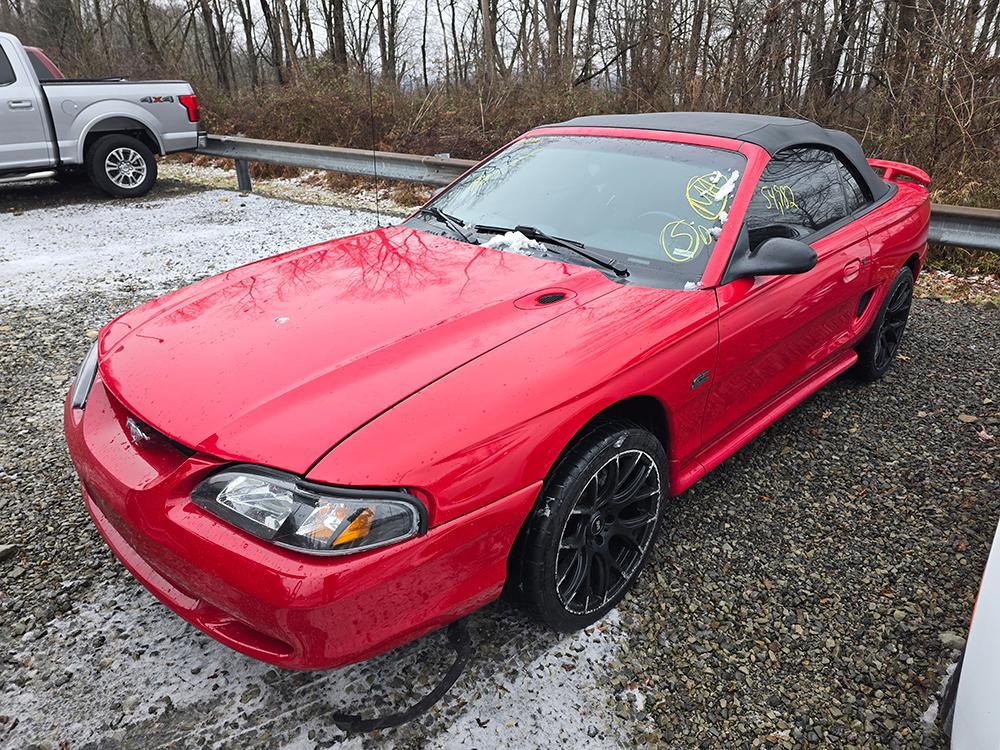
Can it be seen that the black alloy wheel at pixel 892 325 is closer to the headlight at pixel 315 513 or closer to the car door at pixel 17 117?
the headlight at pixel 315 513

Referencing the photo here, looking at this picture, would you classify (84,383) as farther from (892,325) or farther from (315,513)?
(892,325)

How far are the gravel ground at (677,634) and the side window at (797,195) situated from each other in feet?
3.51

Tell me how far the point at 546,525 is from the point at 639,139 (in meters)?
1.88

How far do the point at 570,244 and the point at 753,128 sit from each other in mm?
1025

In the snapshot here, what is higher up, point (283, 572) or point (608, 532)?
point (283, 572)

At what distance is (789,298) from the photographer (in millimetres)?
2736

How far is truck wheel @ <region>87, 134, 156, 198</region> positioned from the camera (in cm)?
786

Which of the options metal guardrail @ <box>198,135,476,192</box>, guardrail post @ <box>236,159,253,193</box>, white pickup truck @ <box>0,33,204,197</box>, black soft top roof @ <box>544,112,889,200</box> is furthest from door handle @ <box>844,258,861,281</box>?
white pickup truck @ <box>0,33,204,197</box>

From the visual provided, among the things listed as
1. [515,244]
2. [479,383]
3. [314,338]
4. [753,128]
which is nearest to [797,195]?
[753,128]

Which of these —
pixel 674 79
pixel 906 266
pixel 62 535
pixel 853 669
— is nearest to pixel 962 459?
pixel 906 266

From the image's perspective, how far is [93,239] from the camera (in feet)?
21.3

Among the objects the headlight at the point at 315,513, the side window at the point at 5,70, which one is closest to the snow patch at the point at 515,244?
the headlight at the point at 315,513

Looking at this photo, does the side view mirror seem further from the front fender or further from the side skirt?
the side skirt

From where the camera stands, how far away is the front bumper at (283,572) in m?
1.58
